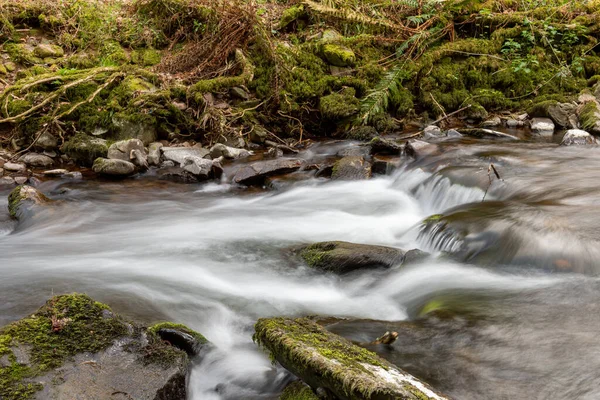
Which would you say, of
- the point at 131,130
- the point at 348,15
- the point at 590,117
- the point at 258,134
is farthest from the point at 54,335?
the point at 348,15

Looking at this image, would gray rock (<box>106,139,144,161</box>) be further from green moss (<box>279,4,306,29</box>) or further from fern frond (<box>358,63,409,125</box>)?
green moss (<box>279,4,306,29</box>)

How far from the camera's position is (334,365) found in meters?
2.29

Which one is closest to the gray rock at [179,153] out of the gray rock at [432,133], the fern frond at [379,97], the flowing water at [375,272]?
the flowing water at [375,272]

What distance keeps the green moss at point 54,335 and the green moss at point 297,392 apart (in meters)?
0.93

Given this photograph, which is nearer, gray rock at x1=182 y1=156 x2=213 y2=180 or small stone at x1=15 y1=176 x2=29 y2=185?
small stone at x1=15 y1=176 x2=29 y2=185

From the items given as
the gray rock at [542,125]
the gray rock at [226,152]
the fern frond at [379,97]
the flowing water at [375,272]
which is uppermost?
the fern frond at [379,97]

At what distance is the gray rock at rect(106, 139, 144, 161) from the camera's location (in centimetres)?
754

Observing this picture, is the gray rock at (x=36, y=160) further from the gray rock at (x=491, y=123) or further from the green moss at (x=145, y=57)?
the gray rock at (x=491, y=123)

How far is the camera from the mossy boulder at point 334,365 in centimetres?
213

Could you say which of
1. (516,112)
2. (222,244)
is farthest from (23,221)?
(516,112)

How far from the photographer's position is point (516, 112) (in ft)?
30.5

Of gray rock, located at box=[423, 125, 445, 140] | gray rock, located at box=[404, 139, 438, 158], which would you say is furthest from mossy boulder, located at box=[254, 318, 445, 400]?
gray rock, located at box=[423, 125, 445, 140]

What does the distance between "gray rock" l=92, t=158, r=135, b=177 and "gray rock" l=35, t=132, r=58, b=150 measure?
1.11 m

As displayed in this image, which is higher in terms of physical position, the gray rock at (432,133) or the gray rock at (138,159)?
the gray rock at (432,133)
